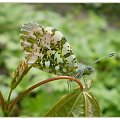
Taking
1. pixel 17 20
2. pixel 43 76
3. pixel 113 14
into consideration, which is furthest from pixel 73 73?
pixel 113 14

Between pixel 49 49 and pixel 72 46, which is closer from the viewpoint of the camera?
pixel 49 49

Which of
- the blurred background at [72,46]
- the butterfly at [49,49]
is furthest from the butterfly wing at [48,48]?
the blurred background at [72,46]

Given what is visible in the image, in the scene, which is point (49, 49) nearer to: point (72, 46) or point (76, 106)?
point (76, 106)

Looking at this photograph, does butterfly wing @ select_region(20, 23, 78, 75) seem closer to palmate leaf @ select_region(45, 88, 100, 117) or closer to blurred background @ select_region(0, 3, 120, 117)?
palmate leaf @ select_region(45, 88, 100, 117)

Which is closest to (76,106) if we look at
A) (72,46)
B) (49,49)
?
(49,49)

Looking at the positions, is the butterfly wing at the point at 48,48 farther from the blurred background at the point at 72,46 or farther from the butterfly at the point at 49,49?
the blurred background at the point at 72,46

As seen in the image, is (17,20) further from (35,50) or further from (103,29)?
(35,50)
